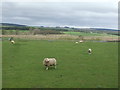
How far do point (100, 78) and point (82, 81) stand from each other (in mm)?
1768

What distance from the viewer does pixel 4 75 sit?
19.1 meters

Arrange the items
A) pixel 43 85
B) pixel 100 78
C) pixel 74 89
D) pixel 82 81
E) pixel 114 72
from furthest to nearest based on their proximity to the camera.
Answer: pixel 114 72 → pixel 100 78 → pixel 82 81 → pixel 43 85 → pixel 74 89

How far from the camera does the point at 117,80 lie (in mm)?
17344

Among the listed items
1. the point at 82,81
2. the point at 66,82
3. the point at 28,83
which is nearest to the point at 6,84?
the point at 28,83

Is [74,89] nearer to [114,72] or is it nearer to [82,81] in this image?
[82,81]

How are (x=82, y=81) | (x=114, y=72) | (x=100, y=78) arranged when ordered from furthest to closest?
(x=114, y=72), (x=100, y=78), (x=82, y=81)

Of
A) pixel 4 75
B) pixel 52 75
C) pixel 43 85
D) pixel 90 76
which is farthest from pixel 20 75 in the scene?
pixel 90 76

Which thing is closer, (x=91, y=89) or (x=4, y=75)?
(x=91, y=89)

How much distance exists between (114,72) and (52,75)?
17.4 ft

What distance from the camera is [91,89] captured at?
1477cm

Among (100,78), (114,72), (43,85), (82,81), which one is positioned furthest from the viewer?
(114,72)

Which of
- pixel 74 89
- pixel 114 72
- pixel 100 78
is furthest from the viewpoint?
pixel 114 72

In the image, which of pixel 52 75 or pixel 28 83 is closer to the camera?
pixel 28 83

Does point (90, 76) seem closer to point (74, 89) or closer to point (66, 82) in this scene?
point (66, 82)
